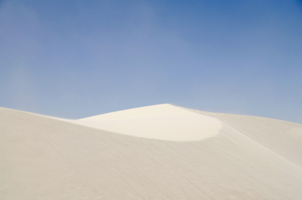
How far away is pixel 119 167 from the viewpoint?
5.85 m

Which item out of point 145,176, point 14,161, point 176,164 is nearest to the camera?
point 14,161

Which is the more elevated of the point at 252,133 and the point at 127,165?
the point at 252,133

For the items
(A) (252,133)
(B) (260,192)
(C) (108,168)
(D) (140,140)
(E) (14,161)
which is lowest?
(E) (14,161)

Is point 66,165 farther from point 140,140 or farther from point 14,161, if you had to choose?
point 140,140

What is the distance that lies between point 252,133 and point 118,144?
51.4ft

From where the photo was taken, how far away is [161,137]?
29.0ft

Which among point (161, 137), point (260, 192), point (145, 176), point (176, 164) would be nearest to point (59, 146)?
point (145, 176)

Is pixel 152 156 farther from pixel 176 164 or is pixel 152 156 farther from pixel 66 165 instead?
pixel 66 165

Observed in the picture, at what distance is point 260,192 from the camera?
244 inches

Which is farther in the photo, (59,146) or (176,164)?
(176,164)

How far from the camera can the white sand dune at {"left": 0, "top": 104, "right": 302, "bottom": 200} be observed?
479cm

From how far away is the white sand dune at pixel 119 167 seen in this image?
479 centimetres

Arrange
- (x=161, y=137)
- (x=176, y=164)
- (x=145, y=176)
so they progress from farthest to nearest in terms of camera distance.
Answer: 1. (x=161, y=137)
2. (x=176, y=164)
3. (x=145, y=176)

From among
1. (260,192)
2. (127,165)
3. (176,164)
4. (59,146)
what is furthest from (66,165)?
(260,192)
